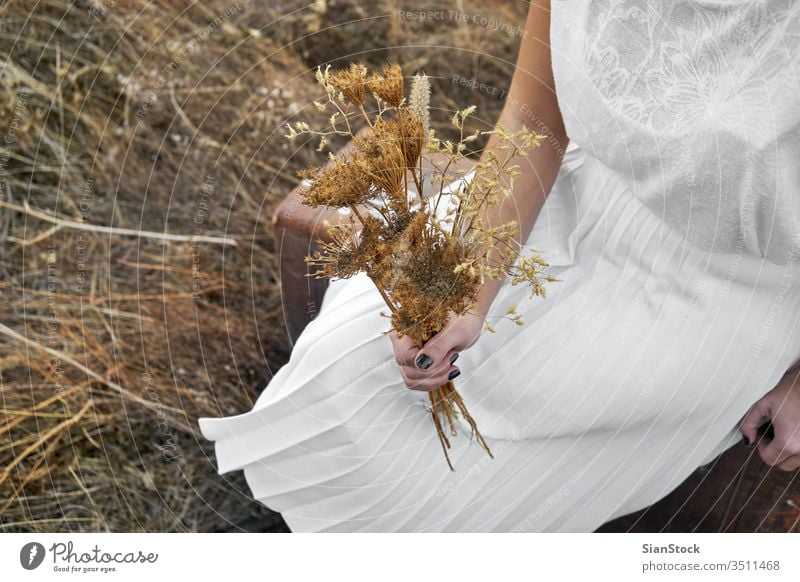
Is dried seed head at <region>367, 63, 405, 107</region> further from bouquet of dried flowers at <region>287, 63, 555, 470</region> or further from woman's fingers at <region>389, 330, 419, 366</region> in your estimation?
woman's fingers at <region>389, 330, 419, 366</region>

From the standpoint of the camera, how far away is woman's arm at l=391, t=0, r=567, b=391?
0.62 meters

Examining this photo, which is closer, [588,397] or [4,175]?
[588,397]

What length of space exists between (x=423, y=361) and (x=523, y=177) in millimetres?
163

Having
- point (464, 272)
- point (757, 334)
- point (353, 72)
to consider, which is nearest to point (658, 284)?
point (757, 334)

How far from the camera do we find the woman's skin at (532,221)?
620 mm

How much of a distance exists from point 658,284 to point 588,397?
0.33 ft

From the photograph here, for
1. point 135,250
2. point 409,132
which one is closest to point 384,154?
point 409,132

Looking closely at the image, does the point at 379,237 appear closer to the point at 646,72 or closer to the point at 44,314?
the point at 646,72

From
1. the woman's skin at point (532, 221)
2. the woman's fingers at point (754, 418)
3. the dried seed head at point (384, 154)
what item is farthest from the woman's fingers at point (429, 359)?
the woman's fingers at point (754, 418)

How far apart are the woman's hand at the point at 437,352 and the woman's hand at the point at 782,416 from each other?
9.3 inches

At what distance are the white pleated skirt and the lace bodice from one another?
5cm

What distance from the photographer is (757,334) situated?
2.11 ft

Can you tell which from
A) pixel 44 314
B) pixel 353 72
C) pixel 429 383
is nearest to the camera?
pixel 353 72
